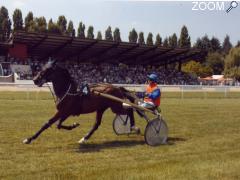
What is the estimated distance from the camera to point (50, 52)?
53.3m

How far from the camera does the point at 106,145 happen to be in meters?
8.73

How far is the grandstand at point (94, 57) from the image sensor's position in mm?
47469

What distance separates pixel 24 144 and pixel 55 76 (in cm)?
155

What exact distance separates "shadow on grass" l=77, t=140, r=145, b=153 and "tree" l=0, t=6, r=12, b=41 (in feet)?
224

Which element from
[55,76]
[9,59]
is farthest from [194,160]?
[9,59]

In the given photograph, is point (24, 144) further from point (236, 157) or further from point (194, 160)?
point (236, 157)

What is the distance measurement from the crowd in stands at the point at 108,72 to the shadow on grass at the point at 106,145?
36.3 meters

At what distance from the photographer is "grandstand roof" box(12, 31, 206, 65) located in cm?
4641

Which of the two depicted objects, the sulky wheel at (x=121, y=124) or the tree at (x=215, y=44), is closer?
the sulky wheel at (x=121, y=124)

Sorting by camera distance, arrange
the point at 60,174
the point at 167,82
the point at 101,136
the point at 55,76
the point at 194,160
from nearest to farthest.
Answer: the point at 60,174
the point at 194,160
the point at 55,76
the point at 101,136
the point at 167,82

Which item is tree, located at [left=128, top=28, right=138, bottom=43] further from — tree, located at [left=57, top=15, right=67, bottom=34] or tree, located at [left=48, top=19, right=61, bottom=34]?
tree, located at [left=48, top=19, right=61, bottom=34]

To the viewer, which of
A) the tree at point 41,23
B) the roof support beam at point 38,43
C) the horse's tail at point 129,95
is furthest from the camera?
the tree at point 41,23

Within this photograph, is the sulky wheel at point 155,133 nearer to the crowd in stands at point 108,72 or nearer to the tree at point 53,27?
the crowd in stands at point 108,72

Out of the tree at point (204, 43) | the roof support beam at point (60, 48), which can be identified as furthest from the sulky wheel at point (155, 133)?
the tree at point (204, 43)
